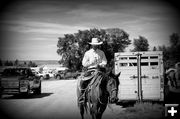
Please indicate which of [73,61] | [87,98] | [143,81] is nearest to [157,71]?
[143,81]

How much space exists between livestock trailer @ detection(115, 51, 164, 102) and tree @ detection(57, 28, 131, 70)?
40.1 m

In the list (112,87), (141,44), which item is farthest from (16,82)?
(141,44)

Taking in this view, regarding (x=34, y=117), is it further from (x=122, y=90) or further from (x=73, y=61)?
(x=73, y=61)

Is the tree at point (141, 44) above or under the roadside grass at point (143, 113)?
above

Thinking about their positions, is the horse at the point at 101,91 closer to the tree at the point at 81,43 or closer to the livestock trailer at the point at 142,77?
the livestock trailer at the point at 142,77

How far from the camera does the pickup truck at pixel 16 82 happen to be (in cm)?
1498

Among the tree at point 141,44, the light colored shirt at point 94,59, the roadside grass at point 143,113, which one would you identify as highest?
the tree at point 141,44

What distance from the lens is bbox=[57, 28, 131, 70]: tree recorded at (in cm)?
5397

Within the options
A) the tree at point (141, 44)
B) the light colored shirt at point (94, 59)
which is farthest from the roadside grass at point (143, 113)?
the tree at point (141, 44)

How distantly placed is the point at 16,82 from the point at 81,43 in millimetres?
42349

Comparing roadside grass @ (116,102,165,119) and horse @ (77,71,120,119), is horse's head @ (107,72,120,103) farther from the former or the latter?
roadside grass @ (116,102,165,119)

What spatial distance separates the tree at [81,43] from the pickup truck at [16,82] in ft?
116

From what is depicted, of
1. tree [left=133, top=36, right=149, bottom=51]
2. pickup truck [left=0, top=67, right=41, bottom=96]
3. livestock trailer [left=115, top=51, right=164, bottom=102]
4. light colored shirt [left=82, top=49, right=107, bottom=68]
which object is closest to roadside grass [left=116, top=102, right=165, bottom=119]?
livestock trailer [left=115, top=51, right=164, bottom=102]

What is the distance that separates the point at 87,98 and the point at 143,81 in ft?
13.1
